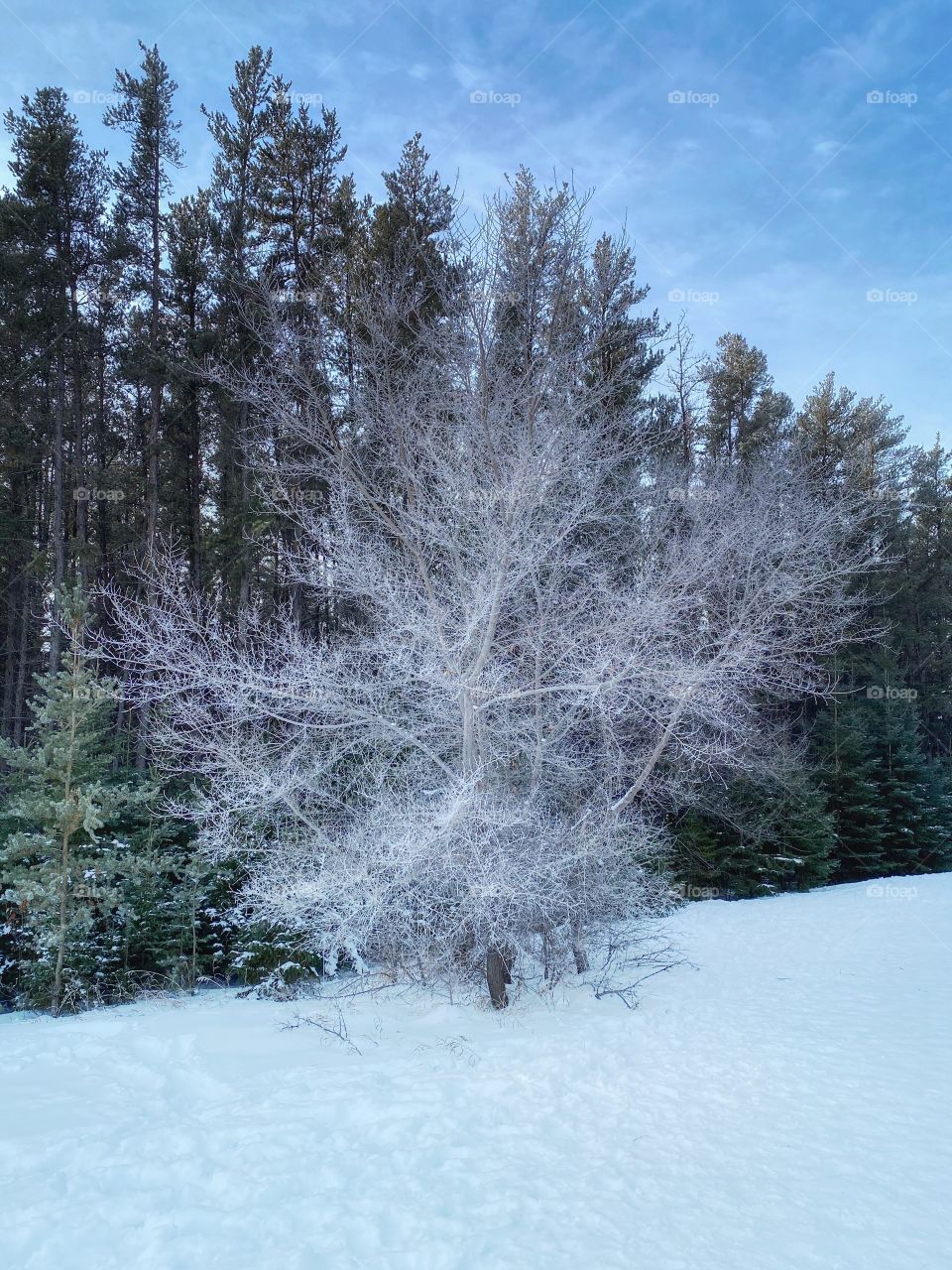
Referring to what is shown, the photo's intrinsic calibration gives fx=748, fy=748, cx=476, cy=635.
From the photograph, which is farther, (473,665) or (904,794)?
(904,794)

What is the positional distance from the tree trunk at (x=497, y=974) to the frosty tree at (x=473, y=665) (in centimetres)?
2

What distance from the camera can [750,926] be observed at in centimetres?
1127

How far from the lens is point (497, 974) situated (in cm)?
716

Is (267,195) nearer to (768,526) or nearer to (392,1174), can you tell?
(768,526)

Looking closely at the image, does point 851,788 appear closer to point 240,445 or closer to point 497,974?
point 497,974

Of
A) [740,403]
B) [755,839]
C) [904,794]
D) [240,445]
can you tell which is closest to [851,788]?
[904,794]

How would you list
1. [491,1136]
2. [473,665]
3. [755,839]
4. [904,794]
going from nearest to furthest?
[491,1136], [473,665], [755,839], [904,794]

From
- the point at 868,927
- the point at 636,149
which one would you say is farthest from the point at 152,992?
the point at 636,149

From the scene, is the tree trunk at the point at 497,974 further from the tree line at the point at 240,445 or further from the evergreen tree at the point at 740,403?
the evergreen tree at the point at 740,403

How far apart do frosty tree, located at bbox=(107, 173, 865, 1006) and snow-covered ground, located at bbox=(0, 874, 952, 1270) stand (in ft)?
3.74

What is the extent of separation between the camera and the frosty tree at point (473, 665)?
6758 millimetres

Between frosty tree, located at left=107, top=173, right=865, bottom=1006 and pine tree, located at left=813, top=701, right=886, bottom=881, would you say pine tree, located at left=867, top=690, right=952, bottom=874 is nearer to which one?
pine tree, located at left=813, top=701, right=886, bottom=881

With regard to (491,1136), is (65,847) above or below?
above

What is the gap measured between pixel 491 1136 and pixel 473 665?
12.3 feet
